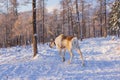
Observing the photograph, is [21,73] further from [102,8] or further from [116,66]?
[102,8]

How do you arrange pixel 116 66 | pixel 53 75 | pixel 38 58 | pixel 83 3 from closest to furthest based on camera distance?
1. pixel 53 75
2. pixel 116 66
3. pixel 38 58
4. pixel 83 3

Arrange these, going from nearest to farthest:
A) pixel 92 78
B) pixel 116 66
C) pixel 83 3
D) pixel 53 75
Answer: pixel 92 78 < pixel 53 75 < pixel 116 66 < pixel 83 3

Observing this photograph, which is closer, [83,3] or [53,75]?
[53,75]

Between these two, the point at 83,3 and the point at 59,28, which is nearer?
the point at 83,3

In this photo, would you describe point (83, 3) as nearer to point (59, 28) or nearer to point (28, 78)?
point (59, 28)

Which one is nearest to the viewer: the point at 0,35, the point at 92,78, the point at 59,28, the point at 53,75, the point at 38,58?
the point at 92,78

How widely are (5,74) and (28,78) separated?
1.65m

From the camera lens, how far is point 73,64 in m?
15.8

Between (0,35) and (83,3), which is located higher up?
(83,3)

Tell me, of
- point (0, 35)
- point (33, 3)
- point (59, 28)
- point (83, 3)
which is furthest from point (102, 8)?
point (33, 3)

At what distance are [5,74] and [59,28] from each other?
6606 centimetres

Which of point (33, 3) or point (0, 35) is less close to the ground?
point (33, 3)

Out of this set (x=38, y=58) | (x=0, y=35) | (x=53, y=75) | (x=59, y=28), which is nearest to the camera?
(x=53, y=75)

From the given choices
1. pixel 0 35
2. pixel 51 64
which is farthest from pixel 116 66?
pixel 0 35
